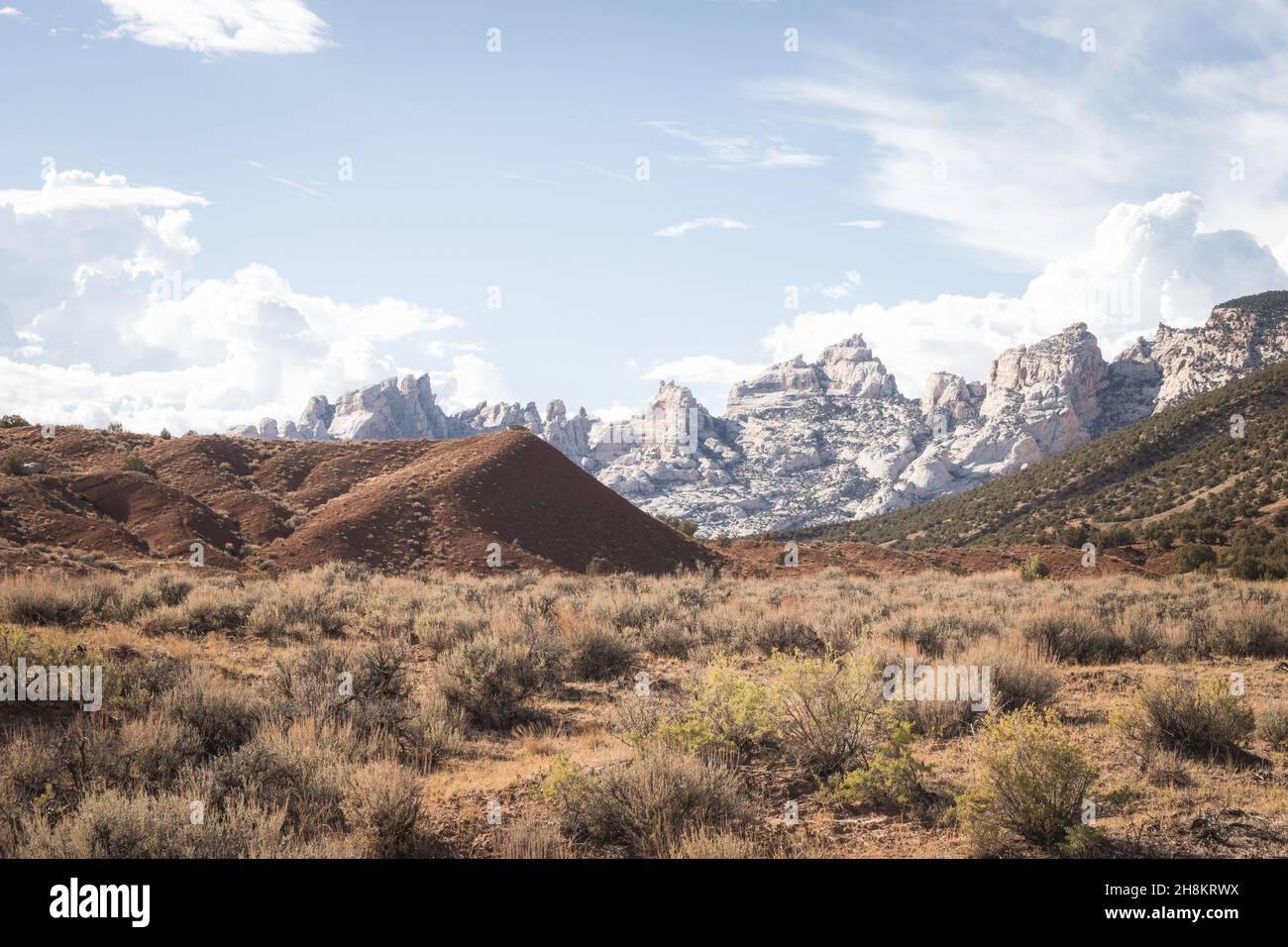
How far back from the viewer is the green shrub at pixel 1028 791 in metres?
5.23

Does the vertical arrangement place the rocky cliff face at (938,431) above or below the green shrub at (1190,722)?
above

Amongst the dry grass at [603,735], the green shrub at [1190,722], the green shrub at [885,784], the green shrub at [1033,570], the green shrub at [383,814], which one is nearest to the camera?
the green shrub at [383,814]

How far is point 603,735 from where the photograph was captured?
8.05 metres

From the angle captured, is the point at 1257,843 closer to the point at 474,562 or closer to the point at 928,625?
the point at 928,625

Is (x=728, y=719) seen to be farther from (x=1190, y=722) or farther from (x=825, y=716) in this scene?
(x=1190, y=722)

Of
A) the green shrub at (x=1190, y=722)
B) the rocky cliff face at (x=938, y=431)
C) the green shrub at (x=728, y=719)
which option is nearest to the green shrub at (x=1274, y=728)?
the green shrub at (x=1190, y=722)

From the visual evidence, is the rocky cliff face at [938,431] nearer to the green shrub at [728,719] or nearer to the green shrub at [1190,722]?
the green shrub at [1190,722]

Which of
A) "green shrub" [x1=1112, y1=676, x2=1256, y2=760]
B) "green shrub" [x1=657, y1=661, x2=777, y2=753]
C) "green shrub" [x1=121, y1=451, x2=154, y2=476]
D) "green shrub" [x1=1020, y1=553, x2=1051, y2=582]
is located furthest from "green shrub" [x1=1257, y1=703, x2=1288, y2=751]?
"green shrub" [x1=121, y1=451, x2=154, y2=476]

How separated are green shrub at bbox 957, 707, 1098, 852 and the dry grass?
0.04m

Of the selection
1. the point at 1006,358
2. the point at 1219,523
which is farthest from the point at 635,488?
the point at 1219,523

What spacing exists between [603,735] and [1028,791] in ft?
14.1

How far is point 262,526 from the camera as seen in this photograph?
3297 cm

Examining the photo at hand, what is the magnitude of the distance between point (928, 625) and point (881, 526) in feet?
245

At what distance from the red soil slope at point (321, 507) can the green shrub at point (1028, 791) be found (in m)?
24.4
